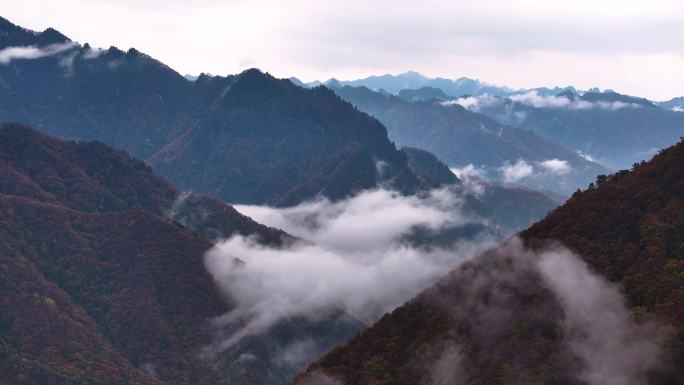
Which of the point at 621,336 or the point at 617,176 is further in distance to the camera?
Result: the point at 617,176

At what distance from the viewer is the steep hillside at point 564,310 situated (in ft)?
302

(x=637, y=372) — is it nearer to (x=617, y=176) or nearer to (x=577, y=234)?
(x=577, y=234)

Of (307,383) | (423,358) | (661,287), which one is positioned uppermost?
(661,287)

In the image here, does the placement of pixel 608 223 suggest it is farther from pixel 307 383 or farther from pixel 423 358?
pixel 307 383

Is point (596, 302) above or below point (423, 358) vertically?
above

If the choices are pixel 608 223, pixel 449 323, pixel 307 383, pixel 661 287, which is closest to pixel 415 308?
pixel 449 323

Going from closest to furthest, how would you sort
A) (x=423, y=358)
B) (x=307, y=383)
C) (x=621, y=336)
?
1. (x=621, y=336)
2. (x=423, y=358)
3. (x=307, y=383)

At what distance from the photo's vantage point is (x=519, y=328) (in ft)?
344

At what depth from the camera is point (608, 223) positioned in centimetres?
11519

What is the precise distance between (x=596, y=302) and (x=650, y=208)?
1895cm

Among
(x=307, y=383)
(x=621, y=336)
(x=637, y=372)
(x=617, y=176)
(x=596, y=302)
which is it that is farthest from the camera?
(x=617, y=176)

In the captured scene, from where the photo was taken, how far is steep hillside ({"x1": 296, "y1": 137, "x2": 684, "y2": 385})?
9194 cm

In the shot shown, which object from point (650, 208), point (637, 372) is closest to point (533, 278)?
point (650, 208)

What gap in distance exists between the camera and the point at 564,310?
10362 centimetres
